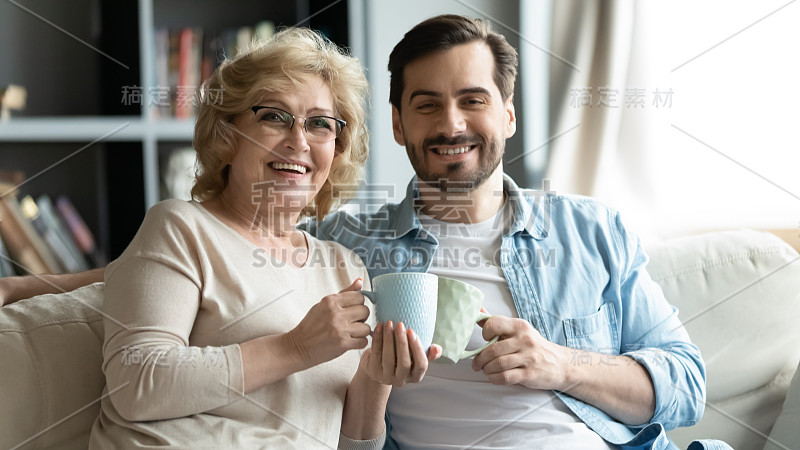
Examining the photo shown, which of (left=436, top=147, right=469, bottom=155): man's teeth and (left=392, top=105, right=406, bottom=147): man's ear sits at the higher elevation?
(left=392, top=105, right=406, bottom=147): man's ear

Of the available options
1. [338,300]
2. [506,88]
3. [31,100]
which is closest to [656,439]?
[338,300]

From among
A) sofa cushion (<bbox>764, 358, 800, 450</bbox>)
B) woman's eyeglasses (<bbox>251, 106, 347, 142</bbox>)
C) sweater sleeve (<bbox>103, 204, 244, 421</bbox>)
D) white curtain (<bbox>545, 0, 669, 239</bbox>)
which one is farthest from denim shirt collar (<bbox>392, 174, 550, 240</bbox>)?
white curtain (<bbox>545, 0, 669, 239</bbox>)

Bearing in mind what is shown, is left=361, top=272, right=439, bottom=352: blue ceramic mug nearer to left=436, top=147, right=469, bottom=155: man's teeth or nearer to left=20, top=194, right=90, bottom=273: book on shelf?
left=436, top=147, right=469, bottom=155: man's teeth

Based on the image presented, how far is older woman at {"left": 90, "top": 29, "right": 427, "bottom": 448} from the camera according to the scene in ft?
3.22

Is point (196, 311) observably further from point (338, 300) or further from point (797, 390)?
point (797, 390)

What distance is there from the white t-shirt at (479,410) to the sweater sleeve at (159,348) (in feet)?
1.29

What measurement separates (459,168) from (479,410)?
1.55 ft

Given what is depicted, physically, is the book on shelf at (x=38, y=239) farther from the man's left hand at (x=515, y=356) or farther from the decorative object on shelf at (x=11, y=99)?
the man's left hand at (x=515, y=356)

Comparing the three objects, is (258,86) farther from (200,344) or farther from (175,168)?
(175,168)

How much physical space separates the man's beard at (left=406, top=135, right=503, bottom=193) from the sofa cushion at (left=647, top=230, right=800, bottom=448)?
47cm

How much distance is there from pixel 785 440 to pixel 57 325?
54.9 inches

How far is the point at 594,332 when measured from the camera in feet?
4.26

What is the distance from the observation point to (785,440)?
136 centimetres

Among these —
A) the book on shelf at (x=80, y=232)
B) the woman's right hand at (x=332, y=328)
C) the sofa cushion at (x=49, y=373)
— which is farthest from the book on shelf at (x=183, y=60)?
the woman's right hand at (x=332, y=328)
